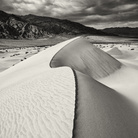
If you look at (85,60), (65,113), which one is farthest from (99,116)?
(85,60)

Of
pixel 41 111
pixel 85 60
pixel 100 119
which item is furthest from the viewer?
pixel 85 60

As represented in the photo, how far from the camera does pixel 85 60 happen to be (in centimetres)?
819

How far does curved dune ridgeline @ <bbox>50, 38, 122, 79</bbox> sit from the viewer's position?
7238 millimetres

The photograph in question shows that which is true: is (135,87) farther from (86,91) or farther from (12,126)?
(12,126)

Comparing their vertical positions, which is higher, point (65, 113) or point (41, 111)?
point (65, 113)

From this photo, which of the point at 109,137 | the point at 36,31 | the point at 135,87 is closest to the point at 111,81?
the point at 135,87

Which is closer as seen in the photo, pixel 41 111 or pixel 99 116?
pixel 99 116

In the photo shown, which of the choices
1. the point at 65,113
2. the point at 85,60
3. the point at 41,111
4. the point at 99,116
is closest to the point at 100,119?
the point at 99,116

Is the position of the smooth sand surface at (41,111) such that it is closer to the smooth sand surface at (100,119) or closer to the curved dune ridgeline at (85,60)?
the smooth sand surface at (100,119)

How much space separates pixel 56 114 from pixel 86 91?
978 mm

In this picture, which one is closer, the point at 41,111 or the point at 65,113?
the point at 65,113

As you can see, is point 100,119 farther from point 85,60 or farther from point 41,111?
point 85,60

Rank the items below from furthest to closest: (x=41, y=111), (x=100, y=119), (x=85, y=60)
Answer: (x=85, y=60) < (x=41, y=111) < (x=100, y=119)

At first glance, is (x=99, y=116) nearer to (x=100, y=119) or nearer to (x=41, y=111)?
(x=100, y=119)
